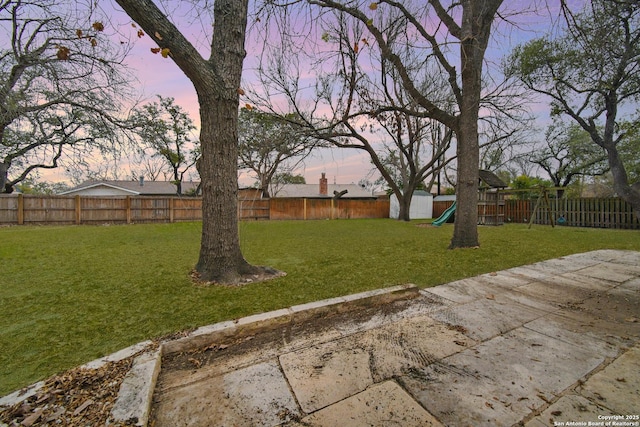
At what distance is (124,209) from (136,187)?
46.8 ft

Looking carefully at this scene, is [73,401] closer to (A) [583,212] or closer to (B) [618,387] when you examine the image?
(B) [618,387]

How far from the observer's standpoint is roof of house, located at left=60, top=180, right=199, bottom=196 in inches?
878

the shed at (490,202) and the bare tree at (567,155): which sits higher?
the bare tree at (567,155)

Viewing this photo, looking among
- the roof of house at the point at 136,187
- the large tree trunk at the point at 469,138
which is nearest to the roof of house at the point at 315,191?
the roof of house at the point at 136,187

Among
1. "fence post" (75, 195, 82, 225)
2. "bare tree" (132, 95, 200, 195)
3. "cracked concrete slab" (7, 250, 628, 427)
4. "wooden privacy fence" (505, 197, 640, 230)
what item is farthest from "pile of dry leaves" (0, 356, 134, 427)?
"bare tree" (132, 95, 200, 195)

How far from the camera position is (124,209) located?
12.2m

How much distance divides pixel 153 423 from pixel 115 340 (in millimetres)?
981

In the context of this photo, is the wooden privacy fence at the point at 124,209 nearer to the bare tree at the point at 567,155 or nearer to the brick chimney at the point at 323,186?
the brick chimney at the point at 323,186

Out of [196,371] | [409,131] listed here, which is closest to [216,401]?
[196,371]

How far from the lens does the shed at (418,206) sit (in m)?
17.7

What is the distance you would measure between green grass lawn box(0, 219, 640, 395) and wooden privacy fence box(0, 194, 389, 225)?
483 cm

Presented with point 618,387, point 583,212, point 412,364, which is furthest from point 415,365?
point 583,212

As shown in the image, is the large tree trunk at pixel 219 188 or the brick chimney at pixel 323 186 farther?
the brick chimney at pixel 323 186

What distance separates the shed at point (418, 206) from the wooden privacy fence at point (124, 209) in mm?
4555
